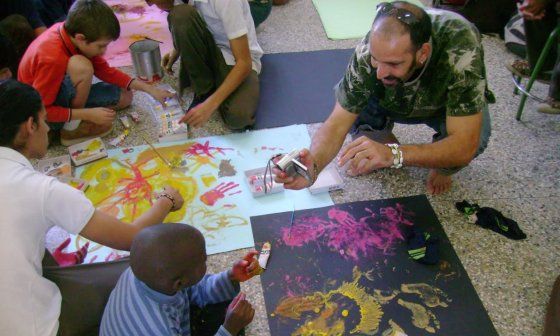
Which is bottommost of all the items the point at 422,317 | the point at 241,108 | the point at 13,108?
the point at 422,317

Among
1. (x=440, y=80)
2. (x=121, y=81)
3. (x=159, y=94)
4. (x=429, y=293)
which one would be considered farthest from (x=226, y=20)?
(x=429, y=293)

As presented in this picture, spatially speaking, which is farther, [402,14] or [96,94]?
[96,94]

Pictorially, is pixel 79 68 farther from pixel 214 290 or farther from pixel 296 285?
pixel 296 285

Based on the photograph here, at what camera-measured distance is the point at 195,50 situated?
6.89 feet

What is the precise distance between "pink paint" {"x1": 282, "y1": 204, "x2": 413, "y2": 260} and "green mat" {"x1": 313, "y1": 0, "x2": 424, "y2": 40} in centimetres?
161

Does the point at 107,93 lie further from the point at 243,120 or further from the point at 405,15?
the point at 405,15

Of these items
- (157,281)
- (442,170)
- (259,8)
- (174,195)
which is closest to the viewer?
(157,281)

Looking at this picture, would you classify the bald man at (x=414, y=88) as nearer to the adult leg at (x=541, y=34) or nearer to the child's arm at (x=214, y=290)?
the child's arm at (x=214, y=290)

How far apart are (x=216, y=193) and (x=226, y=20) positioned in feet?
2.61

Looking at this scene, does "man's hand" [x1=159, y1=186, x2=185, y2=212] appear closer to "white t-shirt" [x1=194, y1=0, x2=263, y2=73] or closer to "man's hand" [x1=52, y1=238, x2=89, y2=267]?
"man's hand" [x1=52, y1=238, x2=89, y2=267]

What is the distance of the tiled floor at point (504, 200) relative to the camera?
1.44 m

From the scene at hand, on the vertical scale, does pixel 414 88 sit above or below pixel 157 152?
above

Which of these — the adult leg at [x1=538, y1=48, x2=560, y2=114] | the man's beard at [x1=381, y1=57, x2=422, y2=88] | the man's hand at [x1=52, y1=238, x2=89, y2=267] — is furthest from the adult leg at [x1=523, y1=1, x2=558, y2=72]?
the man's hand at [x1=52, y1=238, x2=89, y2=267]

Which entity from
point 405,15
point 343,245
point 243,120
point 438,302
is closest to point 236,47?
point 243,120
